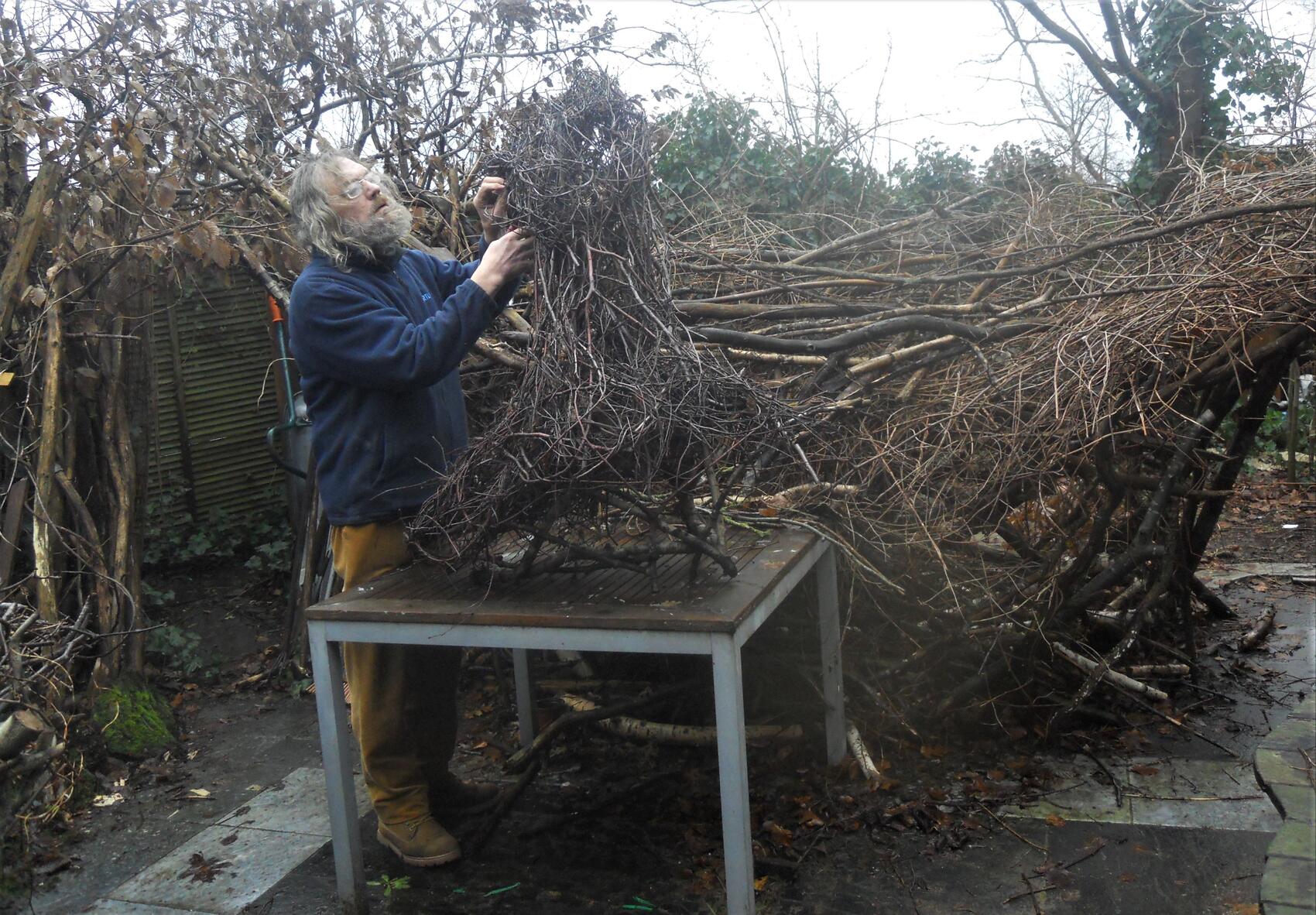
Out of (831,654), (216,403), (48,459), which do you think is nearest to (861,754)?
(831,654)

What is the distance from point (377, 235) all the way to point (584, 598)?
1.21 meters

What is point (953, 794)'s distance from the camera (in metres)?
3.37

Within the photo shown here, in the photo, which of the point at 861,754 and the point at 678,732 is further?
the point at 678,732

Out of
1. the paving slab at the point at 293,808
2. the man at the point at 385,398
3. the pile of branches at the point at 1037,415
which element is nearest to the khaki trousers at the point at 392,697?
the man at the point at 385,398

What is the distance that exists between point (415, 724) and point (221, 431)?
423cm

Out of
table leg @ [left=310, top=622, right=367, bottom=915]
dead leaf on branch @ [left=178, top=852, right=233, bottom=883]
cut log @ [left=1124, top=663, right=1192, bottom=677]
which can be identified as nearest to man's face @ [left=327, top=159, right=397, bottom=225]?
table leg @ [left=310, top=622, right=367, bottom=915]

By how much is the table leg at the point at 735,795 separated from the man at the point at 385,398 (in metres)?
1.00

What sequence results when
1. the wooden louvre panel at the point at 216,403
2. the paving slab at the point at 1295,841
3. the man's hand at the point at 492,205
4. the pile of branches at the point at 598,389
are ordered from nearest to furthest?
the paving slab at the point at 1295,841 → the pile of branches at the point at 598,389 → the man's hand at the point at 492,205 → the wooden louvre panel at the point at 216,403

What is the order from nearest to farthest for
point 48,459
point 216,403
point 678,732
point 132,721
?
point 678,732
point 48,459
point 132,721
point 216,403

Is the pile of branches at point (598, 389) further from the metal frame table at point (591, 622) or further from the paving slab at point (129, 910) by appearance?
the paving slab at point (129, 910)

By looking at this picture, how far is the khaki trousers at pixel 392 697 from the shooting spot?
120 inches

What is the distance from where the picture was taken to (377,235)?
3.04 meters

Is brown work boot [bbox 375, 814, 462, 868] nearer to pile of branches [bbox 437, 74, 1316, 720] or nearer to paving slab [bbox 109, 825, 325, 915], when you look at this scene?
paving slab [bbox 109, 825, 325, 915]

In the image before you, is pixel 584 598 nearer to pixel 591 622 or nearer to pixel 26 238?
pixel 591 622
